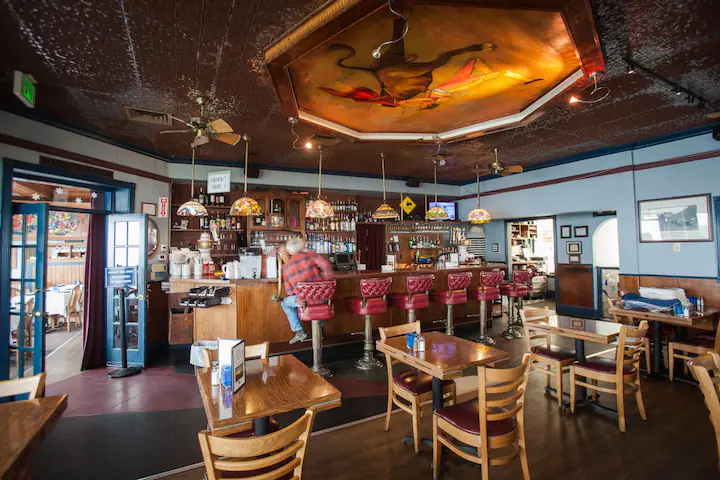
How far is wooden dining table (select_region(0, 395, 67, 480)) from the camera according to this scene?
1585mm

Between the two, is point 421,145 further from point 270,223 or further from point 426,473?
point 426,473

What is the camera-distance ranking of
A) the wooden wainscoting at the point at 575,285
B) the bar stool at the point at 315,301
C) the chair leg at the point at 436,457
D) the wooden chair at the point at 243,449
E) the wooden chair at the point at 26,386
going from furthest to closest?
the wooden wainscoting at the point at 575,285 < the bar stool at the point at 315,301 < the chair leg at the point at 436,457 < the wooden chair at the point at 26,386 < the wooden chair at the point at 243,449

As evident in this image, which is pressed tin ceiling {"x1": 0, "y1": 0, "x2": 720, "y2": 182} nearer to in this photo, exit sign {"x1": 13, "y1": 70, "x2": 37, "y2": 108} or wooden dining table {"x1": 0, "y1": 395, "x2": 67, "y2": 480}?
exit sign {"x1": 13, "y1": 70, "x2": 37, "y2": 108}

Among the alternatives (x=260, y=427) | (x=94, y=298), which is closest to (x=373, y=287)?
(x=260, y=427)

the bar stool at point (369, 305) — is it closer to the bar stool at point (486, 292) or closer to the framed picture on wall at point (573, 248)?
the bar stool at point (486, 292)

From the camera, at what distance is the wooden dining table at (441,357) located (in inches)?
108

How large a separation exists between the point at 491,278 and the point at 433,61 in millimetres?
4120

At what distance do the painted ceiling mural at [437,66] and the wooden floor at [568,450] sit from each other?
138 inches

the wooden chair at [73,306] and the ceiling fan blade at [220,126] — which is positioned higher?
the ceiling fan blade at [220,126]

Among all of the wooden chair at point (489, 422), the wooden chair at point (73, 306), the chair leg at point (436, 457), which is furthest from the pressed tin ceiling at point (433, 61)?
the wooden chair at point (73, 306)

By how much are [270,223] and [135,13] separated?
558 centimetres

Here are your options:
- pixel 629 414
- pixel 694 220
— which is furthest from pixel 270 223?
pixel 694 220

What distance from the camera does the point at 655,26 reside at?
3.00m

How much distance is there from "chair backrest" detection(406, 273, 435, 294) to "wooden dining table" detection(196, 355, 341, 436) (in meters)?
3.17
